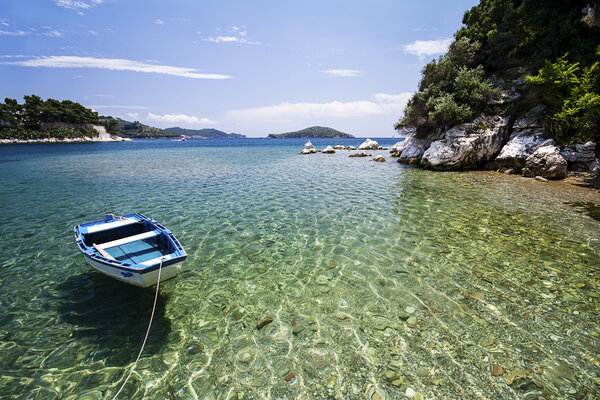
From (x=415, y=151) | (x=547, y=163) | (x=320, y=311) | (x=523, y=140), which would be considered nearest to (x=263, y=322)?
(x=320, y=311)

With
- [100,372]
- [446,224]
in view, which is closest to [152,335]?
[100,372]

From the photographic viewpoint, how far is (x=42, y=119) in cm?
11738

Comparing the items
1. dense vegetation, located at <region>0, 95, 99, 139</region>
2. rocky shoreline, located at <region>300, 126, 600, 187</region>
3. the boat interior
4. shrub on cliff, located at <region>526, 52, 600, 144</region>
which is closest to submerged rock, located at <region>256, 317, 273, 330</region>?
the boat interior

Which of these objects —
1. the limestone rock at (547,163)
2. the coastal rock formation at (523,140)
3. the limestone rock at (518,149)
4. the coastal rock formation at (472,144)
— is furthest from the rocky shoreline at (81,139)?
the limestone rock at (547,163)

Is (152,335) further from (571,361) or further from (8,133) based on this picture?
(8,133)

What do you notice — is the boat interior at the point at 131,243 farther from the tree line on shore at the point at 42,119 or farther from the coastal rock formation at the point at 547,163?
the tree line on shore at the point at 42,119

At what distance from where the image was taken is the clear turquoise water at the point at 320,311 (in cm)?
451

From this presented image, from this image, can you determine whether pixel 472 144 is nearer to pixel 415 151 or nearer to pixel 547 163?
pixel 547 163

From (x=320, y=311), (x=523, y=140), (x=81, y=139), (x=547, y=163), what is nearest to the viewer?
(x=320, y=311)

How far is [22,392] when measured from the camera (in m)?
4.34

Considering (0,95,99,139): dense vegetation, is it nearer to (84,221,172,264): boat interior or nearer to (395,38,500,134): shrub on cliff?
(84,221,172,264): boat interior

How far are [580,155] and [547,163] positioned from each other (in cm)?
314

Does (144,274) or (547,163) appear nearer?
(144,274)

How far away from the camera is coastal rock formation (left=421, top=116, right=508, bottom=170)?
87.8ft
